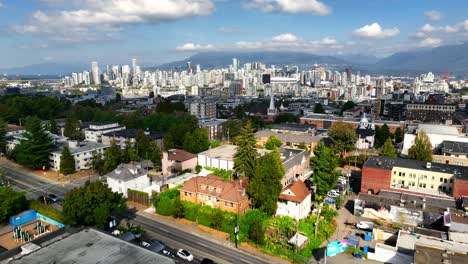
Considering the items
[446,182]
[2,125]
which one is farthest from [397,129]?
[2,125]

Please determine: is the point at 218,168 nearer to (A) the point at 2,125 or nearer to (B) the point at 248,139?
(B) the point at 248,139

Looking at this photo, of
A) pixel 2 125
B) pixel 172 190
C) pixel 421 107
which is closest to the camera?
pixel 172 190

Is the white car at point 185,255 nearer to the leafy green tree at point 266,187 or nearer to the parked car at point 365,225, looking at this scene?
the leafy green tree at point 266,187

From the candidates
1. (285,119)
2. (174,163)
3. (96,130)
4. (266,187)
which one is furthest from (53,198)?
(285,119)

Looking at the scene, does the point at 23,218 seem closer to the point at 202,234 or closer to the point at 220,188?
the point at 202,234

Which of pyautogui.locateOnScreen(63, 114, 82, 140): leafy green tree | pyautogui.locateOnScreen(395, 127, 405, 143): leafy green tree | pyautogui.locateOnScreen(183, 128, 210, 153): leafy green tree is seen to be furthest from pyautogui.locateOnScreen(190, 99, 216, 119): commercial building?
pyautogui.locateOnScreen(395, 127, 405, 143): leafy green tree

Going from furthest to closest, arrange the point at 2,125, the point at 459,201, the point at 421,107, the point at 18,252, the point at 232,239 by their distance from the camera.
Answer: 1. the point at 421,107
2. the point at 2,125
3. the point at 459,201
4. the point at 232,239
5. the point at 18,252

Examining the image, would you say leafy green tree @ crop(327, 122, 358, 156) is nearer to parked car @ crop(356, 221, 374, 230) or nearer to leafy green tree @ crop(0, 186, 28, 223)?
parked car @ crop(356, 221, 374, 230)

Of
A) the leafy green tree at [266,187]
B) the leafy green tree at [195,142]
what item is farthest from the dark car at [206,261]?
the leafy green tree at [195,142]
